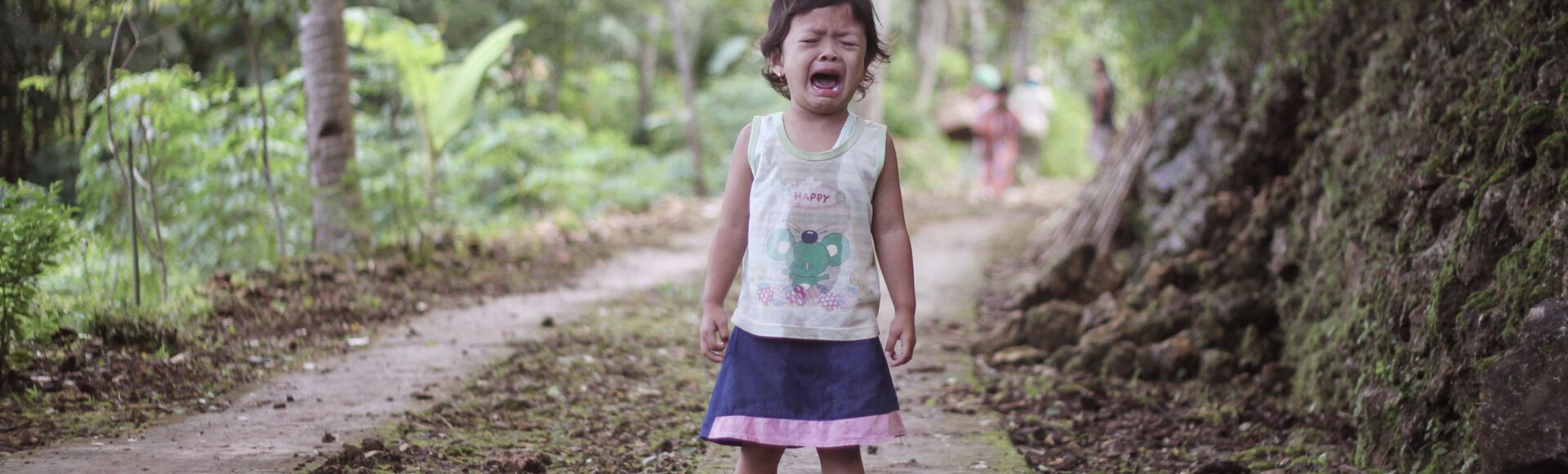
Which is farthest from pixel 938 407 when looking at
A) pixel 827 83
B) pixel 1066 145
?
pixel 1066 145

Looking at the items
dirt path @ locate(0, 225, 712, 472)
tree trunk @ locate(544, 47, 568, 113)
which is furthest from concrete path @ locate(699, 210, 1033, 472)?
tree trunk @ locate(544, 47, 568, 113)

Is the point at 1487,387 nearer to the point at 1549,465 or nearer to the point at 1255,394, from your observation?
the point at 1549,465

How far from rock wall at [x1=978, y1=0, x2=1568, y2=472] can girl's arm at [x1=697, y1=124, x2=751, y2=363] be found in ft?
5.94

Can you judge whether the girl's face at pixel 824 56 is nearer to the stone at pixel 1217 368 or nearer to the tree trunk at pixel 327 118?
the stone at pixel 1217 368

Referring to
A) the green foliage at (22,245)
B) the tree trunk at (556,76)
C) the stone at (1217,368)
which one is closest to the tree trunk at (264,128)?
the green foliage at (22,245)

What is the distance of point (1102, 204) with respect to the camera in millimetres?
7648

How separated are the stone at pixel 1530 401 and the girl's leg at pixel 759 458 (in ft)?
5.44

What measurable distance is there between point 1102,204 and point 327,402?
17.6 ft

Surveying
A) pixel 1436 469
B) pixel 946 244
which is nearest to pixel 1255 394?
pixel 1436 469

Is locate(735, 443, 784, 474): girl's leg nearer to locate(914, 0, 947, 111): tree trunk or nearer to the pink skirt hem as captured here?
the pink skirt hem

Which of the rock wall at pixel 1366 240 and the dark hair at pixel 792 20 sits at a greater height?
the dark hair at pixel 792 20

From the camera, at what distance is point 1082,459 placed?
12.5 feet

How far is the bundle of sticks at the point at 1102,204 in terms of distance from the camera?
7312 millimetres

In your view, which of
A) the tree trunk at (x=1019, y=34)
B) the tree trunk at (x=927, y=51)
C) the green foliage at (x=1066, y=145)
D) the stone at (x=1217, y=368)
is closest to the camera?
the stone at (x=1217, y=368)
